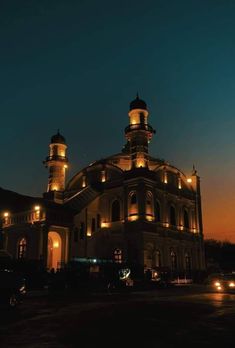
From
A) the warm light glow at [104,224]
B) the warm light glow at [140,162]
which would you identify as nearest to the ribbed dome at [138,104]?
the warm light glow at [140,162]

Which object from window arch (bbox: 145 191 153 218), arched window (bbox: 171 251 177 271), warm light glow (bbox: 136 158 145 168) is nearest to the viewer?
window arch (bbox: 145 191 153 218)

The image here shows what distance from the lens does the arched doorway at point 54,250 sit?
43.0 m

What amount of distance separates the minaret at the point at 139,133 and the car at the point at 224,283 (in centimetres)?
2257

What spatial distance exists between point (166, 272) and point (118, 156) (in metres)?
22.5

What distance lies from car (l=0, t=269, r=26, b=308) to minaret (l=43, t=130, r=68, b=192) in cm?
4359

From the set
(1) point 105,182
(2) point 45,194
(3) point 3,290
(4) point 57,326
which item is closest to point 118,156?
(1) point 105,182

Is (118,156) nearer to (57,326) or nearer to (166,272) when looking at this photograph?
(166,272)

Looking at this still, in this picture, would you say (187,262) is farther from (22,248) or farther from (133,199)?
(22,248)

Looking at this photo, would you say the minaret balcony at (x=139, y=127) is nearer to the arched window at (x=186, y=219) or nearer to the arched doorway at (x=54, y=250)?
the arched window at (x=186, y=219)

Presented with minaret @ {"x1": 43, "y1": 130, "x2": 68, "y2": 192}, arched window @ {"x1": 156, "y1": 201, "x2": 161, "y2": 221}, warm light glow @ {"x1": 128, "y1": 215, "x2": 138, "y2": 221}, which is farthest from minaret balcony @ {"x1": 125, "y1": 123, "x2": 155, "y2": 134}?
warm light glow @ {"x1": 128, "y1": 215, "x2": 138, "y2": 221}

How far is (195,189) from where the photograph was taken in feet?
211

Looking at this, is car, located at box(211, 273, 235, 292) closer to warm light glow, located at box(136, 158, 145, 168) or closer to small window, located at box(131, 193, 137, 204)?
small window, located at box(131, 193, 137, 204)

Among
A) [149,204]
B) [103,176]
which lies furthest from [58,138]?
[149,204]

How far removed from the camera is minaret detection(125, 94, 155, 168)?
175 feet
